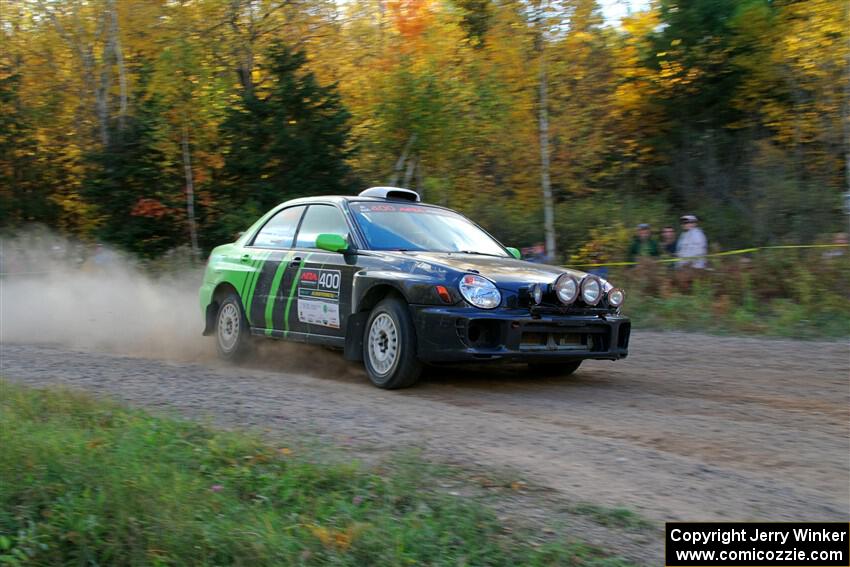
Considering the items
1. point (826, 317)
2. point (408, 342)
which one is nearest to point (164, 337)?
point (408, 342)

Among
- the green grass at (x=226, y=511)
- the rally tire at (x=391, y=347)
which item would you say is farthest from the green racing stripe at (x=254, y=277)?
the green grass at (x=226, y=511)

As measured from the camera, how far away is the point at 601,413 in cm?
613

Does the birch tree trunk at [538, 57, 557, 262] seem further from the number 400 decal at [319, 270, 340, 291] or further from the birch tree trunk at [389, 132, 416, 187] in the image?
the number 400 decal at [319, 270, 340, 291]

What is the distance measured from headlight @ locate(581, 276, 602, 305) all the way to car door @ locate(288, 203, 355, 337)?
202cm

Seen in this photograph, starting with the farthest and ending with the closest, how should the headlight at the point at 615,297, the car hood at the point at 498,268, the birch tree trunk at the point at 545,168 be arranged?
the birch tree trunk at the point at 545,168 → the headlight at the point at 615,297 → the car hood at the point at 498,268

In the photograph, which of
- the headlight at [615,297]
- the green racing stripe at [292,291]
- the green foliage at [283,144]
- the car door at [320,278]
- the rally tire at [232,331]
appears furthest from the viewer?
the green foliage at [283,144]

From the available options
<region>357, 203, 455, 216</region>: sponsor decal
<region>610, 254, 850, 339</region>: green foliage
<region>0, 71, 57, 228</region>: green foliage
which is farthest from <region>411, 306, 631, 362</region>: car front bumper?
<region>0, 71, 57, 228</region>: green foliage

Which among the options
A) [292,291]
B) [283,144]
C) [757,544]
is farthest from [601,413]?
[283,144]

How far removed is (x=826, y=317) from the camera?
1106cm

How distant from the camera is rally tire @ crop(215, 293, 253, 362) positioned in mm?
9117

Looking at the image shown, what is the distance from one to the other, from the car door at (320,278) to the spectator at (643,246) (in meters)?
7.83

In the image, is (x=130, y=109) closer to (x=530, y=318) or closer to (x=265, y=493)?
(x=530, y=318)

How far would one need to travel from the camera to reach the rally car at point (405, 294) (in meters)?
6.74

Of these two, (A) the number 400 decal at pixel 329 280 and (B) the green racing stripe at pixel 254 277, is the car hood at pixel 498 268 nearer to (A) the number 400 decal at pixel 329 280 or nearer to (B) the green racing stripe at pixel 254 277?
(A) the number 400 decal at pixel 329 280
